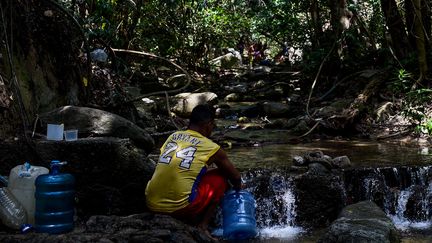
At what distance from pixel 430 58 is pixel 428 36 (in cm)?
68

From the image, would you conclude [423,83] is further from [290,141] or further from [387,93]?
[290,141]

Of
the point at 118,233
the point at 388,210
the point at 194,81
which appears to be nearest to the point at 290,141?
the point at 388,210

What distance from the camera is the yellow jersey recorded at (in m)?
3.90

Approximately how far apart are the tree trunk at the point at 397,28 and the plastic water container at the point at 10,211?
9735 mm

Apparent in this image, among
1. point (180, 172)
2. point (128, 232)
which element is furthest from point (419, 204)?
point (128, 232)

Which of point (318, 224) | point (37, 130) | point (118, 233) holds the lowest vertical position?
point (318, 224)

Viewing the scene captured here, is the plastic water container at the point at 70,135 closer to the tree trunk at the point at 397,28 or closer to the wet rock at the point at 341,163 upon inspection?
the wet rock at the point at 341,163

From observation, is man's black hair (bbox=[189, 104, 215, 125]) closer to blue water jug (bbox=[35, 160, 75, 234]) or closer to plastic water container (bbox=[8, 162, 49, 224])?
blue water jug (bbox=[35, 160, 75, 234])

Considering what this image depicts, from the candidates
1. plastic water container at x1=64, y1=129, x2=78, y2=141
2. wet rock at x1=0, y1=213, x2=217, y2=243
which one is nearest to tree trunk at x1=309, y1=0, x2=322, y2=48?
plastic water container at x1=64, y1=129, x2=78, y2=141

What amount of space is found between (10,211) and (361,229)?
2.66 meters

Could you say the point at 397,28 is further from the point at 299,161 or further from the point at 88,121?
the point at 88,121

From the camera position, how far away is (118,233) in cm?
350

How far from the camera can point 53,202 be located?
149 inches

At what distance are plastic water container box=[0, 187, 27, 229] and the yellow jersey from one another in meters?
1.02
